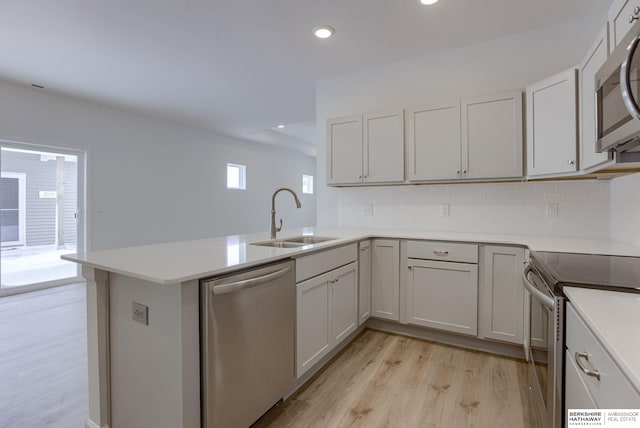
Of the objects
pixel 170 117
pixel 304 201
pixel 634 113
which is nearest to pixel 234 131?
pixel 170 117

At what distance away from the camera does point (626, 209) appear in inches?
84.6

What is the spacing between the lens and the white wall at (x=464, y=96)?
2553 millimetres

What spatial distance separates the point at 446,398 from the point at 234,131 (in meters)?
5.82

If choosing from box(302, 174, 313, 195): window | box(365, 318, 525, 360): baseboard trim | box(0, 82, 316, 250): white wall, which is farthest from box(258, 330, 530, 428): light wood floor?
box(302, 174, 313, 195): window

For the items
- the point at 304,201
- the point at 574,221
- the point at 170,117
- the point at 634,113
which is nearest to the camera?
the point at 634,113

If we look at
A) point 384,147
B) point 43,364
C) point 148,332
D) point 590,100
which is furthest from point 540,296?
point 43,364

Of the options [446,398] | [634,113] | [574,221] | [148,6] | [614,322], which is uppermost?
[148,6]

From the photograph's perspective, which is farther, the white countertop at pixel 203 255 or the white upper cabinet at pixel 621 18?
the white upper cabinet at pixel 621 18

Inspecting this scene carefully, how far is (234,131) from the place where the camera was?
6363 millimetres

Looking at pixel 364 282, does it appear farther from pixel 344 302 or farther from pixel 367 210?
pixel 367 210

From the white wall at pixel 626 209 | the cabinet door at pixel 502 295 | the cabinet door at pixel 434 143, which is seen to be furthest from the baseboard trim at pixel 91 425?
the white wall at pixel 626 209

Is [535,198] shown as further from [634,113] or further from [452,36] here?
[634,113]

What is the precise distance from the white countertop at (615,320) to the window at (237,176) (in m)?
6.61

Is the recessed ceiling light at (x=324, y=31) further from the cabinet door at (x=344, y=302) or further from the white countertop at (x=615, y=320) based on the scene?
the white countertop at (x=615, y=320)
